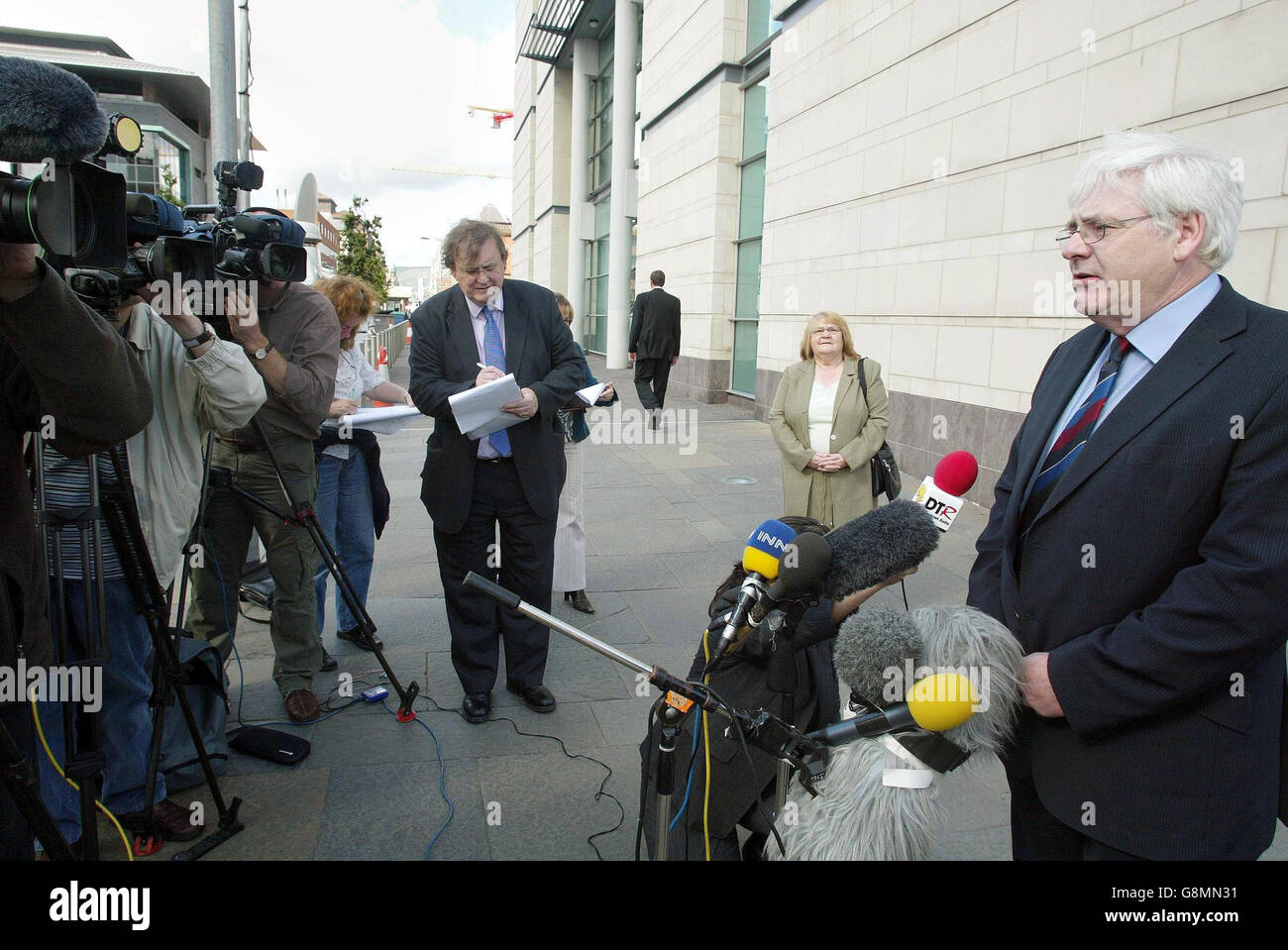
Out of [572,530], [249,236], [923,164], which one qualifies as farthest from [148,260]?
[923,164]

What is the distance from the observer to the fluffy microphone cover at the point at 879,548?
1.86m

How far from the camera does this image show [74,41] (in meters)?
45.1

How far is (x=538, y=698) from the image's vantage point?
381cm

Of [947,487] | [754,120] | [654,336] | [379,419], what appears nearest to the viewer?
[947,487]

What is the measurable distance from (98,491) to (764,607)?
191 centimetres

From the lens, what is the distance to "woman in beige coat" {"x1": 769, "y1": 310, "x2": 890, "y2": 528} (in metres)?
4.66

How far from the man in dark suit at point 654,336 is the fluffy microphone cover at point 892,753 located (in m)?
10.7

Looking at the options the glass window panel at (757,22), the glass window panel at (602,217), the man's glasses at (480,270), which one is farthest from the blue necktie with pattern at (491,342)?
the glass window panel at (602,217)

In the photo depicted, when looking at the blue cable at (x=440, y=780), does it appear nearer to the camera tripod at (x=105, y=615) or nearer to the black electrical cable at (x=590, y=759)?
the black electrical cable at (x=590, y=759)

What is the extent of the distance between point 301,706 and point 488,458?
1330 millimetres
